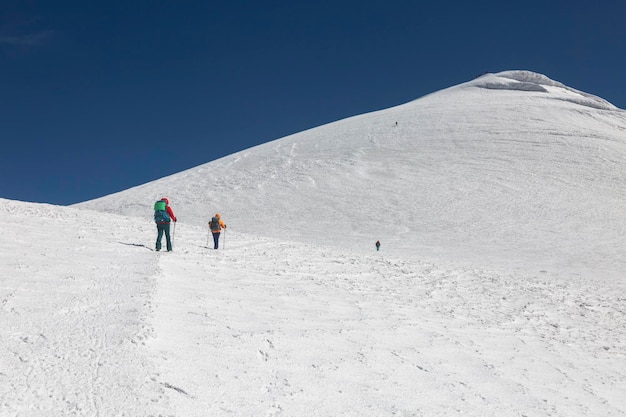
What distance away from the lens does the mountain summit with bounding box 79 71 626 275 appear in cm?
2930

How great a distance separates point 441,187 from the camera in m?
40.8

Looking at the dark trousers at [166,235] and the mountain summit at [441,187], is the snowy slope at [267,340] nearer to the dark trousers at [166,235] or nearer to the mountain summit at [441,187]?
the dark trousers at [166,235]

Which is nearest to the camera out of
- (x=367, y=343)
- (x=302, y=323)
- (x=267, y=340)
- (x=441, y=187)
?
(x=267, y=340)

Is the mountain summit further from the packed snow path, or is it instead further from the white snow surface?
the packed snow path

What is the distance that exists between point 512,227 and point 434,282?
19520 millimetres

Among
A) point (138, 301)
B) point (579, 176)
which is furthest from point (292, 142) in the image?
point (138, 301)

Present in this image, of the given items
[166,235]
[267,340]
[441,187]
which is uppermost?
[441,187]

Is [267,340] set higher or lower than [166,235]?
lower

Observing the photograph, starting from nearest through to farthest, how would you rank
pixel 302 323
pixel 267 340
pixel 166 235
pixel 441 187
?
1. pixel 267 340
2. pixel 302 323
3. pixel 166 235
4. pixel 441 187

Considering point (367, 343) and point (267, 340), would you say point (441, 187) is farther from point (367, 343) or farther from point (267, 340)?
point (267, 340)

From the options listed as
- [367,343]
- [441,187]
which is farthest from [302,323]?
[441,187]

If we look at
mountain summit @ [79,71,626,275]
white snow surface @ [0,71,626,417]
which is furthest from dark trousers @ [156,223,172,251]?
mountain summit @ [79,71,626,275]

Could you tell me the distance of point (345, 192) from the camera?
3994 cm

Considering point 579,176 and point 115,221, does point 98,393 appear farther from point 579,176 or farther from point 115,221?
point 579,176
